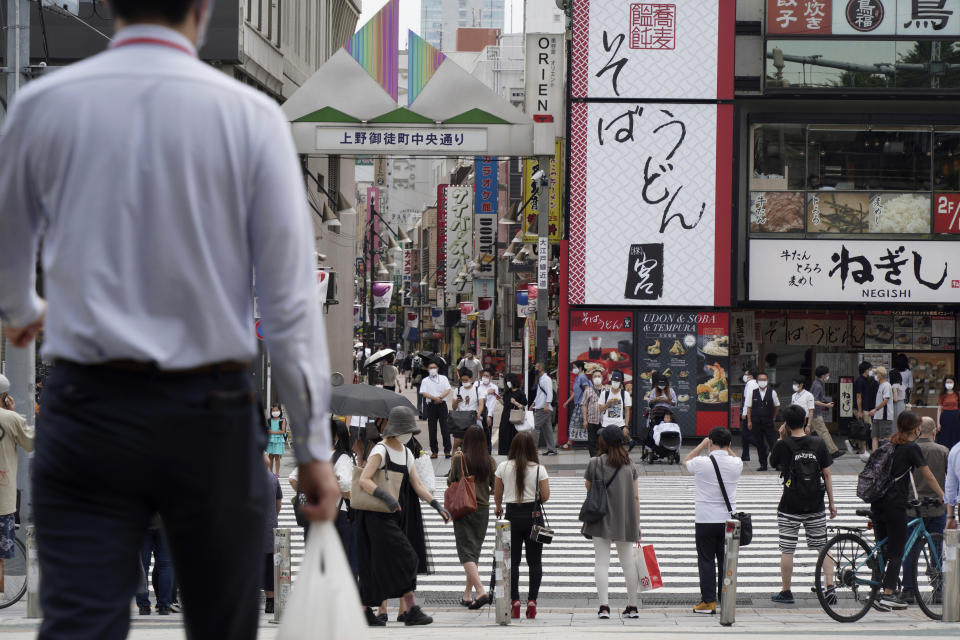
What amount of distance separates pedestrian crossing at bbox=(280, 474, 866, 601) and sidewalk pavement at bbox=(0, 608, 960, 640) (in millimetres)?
1172

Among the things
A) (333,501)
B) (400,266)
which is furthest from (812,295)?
(400,266)

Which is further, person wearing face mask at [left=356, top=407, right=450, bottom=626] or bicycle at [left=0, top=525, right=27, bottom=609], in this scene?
bicycle at [left=0, top=525, right=27, bottom=609]

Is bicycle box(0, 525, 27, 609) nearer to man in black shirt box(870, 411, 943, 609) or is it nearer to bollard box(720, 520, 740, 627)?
bollard box(720, 520, 740, 627)

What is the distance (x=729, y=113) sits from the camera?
29422 millimetres

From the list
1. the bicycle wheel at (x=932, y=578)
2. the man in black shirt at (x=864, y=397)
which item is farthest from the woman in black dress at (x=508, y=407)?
the bicycle wheel at (x=932, y=578)

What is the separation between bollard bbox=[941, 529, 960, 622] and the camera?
10.7m

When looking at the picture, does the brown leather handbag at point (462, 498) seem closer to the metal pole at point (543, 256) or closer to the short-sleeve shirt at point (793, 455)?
the short-sleeve shirt at point (793, 455)

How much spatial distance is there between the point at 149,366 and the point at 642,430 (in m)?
26.5

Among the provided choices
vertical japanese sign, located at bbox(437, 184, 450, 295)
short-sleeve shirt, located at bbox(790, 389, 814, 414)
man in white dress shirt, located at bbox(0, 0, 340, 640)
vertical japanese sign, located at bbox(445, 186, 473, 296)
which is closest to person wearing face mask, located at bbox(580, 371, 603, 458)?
short-sleeve shirt, located at bbox(790, 389, 814, 414)

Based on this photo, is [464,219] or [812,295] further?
[464,219]

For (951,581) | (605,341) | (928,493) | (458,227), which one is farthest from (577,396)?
(458,227)

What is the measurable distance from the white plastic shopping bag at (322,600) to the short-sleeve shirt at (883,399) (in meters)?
24.4

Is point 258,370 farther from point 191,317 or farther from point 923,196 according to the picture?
point 191,317

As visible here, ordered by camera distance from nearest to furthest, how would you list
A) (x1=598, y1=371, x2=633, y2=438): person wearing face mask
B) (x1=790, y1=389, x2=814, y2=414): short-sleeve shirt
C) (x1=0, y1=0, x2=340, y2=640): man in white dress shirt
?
1. (x1=0, y1=0, x2=340, y2=640): man in white dress shirt
2. (x1=790, y1=389, x2=814, y2=414): short-sleeve shirt
3. (x1=598, y1=371, x2=633, y2=438): person wearing face mask
